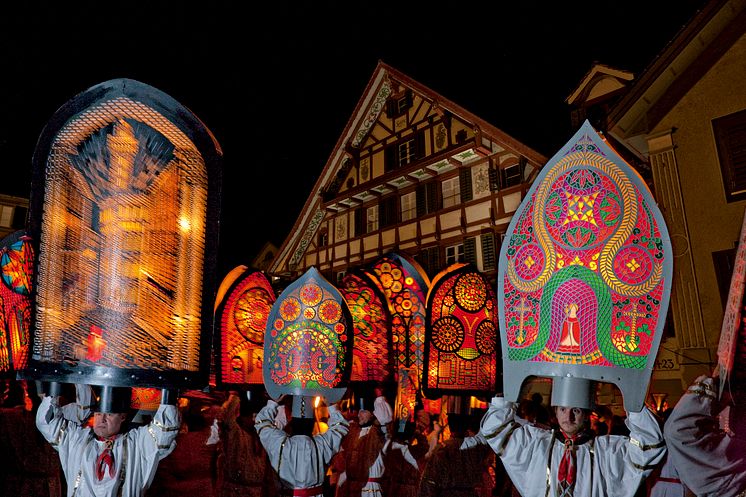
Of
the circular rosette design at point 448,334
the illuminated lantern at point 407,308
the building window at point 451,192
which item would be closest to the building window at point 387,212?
the building window at point 451,192

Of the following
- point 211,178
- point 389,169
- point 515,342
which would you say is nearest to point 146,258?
point 211,178

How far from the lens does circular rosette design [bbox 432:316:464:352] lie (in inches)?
240

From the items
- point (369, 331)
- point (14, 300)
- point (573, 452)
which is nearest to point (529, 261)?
point (573, 452)

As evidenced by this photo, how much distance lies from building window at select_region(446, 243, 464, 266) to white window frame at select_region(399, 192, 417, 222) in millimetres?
1779

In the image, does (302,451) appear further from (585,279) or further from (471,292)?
(585,279)

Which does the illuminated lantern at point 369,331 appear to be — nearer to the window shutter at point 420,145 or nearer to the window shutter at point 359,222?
the window shutter at point 420,145

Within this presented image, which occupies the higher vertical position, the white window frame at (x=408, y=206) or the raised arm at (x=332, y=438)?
the white window frame at (x=408, y=206)

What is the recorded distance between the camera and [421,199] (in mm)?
16500

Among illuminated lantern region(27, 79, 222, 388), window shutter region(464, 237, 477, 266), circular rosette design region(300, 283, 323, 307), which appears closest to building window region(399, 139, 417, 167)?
window shutter region(464, 237, 477, 266)

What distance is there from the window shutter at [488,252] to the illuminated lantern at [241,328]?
8.49m

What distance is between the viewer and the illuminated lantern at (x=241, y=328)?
20.6 ft

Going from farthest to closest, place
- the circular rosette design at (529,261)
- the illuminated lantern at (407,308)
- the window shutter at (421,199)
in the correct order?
the window shutter at (421,199) → the illuminated lantern at (407,308) → the circular rosette design at (529,261)

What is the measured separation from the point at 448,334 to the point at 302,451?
6.79 feet

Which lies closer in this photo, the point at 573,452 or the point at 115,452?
→ the point at 573,452
